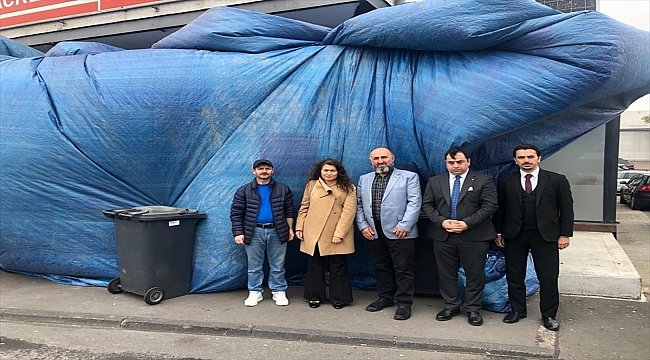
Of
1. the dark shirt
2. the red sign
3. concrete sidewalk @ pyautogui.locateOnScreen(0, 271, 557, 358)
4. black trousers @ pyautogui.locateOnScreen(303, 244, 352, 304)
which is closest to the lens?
concrete sidewalk @ pyautogui.locateOnScreen(0, 271, 557, 358)

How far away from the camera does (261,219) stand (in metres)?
5.30

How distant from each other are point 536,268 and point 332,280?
186cm

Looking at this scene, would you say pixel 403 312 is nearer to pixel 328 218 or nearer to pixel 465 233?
pixel 465 233

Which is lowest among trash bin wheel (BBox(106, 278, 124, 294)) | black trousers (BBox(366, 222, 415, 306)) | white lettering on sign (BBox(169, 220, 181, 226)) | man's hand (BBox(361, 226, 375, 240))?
trash bin wheel (BBox(106, 278, 124, 294))

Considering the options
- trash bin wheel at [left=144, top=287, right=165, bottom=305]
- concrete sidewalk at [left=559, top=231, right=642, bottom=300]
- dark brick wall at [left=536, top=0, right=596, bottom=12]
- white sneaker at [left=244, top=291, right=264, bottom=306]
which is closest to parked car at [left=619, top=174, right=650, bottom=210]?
dark brick wall at [left=536, top=0, right=596, bottom=12]

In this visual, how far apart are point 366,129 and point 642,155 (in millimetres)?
58690

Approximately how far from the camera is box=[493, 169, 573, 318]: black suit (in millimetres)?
4574

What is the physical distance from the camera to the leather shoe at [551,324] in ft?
15.3

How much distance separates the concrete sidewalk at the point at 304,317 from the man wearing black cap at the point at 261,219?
42cm

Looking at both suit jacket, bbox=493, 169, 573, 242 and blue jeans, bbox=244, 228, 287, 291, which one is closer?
suit jacket, bbox=493, 169, 573, 242

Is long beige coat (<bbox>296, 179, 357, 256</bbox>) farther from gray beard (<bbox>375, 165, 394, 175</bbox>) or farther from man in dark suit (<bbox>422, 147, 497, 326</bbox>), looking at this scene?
man in dark suit (<bbox>422, 147, 497, 326</bbox>)

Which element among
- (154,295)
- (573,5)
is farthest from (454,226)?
(573,5)

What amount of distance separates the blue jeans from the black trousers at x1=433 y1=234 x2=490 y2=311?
153 cm

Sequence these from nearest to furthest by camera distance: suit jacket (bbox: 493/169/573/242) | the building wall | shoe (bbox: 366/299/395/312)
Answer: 1. suit jacket (bbox: 493/169/573/242)
2. shoe (bbox: 366/299/395/312)
3. the building wall
